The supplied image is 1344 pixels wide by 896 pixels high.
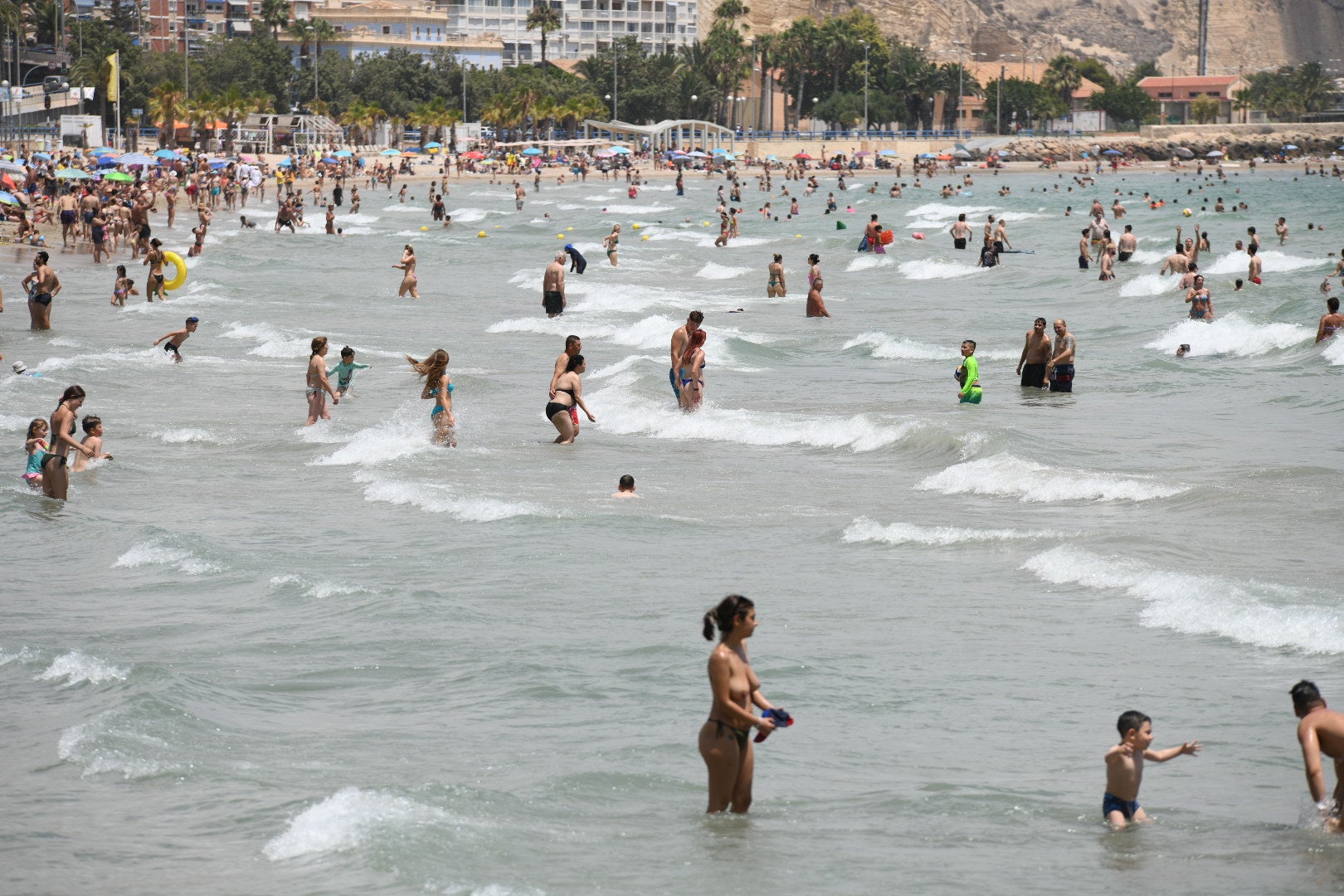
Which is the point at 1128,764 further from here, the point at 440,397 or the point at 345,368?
the point at 345,368

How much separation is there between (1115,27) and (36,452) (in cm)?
19359

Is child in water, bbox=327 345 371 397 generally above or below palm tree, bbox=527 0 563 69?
below

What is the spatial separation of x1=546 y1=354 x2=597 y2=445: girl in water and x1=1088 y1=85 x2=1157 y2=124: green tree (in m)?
136

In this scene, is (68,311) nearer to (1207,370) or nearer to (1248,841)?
(1207,370)

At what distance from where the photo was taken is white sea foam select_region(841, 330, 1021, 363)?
23.2 meters

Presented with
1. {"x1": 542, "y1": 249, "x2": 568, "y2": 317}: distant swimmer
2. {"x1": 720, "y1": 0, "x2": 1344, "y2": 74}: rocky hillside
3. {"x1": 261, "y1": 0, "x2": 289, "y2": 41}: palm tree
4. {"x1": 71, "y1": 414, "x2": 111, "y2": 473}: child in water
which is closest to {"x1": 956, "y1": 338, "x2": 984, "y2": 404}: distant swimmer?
{"x1": 71, "y1": 414, "x2": 111, "y2": 473}: child in water

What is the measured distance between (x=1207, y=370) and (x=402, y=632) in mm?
15086

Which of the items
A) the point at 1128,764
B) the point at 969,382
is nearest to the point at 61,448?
the point at 969,382

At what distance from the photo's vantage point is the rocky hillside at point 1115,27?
588 ft

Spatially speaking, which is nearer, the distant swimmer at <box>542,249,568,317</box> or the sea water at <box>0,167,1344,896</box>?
the sea water at <box>0,167,1344,896</box>

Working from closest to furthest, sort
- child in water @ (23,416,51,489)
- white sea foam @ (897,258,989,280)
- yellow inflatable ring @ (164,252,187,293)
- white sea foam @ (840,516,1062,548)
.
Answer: white sea foam @ (840,516,1062,548), child in water @ (23,416,51,489), yellow inflatable ring @ (164,252,187,293), white sea foam @ (897,258,989,280)

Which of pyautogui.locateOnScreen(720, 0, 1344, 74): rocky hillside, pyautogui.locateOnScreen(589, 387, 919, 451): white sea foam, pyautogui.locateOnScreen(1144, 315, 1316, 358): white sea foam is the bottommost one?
pyautogui.locateOnScreen(589, 387, 919, 451): white sea foam

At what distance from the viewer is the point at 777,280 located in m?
31.4

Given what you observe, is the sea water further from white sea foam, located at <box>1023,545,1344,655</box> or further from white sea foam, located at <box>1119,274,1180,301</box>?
white sea foam, located at <box>1119,274,1180,301</box>
